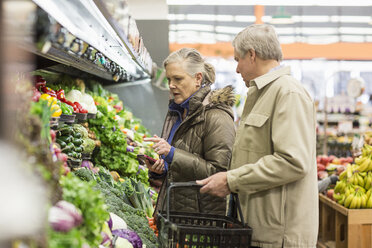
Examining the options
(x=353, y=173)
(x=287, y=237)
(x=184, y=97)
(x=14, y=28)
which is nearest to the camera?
(x=14, y=28)

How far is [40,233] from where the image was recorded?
1055mm

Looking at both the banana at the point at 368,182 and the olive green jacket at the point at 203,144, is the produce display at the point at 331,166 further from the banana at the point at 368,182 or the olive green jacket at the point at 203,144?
the olive green jacket at the point at 203,144

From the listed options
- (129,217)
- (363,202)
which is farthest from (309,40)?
(129,217)

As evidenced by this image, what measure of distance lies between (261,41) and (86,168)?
1.44 meters

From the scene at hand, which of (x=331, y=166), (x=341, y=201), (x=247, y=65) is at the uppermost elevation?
(x=247, y=65)

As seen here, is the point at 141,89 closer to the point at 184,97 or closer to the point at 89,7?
the point at 184,97

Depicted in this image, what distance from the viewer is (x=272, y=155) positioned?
1995 mm

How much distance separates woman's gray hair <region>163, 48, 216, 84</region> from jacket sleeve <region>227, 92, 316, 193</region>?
34.4 inches

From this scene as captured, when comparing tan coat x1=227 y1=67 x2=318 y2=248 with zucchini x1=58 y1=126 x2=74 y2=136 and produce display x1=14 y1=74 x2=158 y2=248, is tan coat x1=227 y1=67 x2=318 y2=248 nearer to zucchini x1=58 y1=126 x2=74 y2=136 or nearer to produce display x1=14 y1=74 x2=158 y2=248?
produce display x1=14 y1=74 x2=158 y2=248

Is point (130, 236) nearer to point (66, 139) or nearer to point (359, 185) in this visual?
point (66, 139)

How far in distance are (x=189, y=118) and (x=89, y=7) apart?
982mm

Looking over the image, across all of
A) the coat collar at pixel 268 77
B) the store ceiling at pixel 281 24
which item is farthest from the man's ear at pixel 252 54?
the store ceiling at pixel 281 24

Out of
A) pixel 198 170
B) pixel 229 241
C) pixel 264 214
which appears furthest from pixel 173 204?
pixel 229 241

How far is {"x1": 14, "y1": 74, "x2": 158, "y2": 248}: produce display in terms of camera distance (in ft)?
4.05
